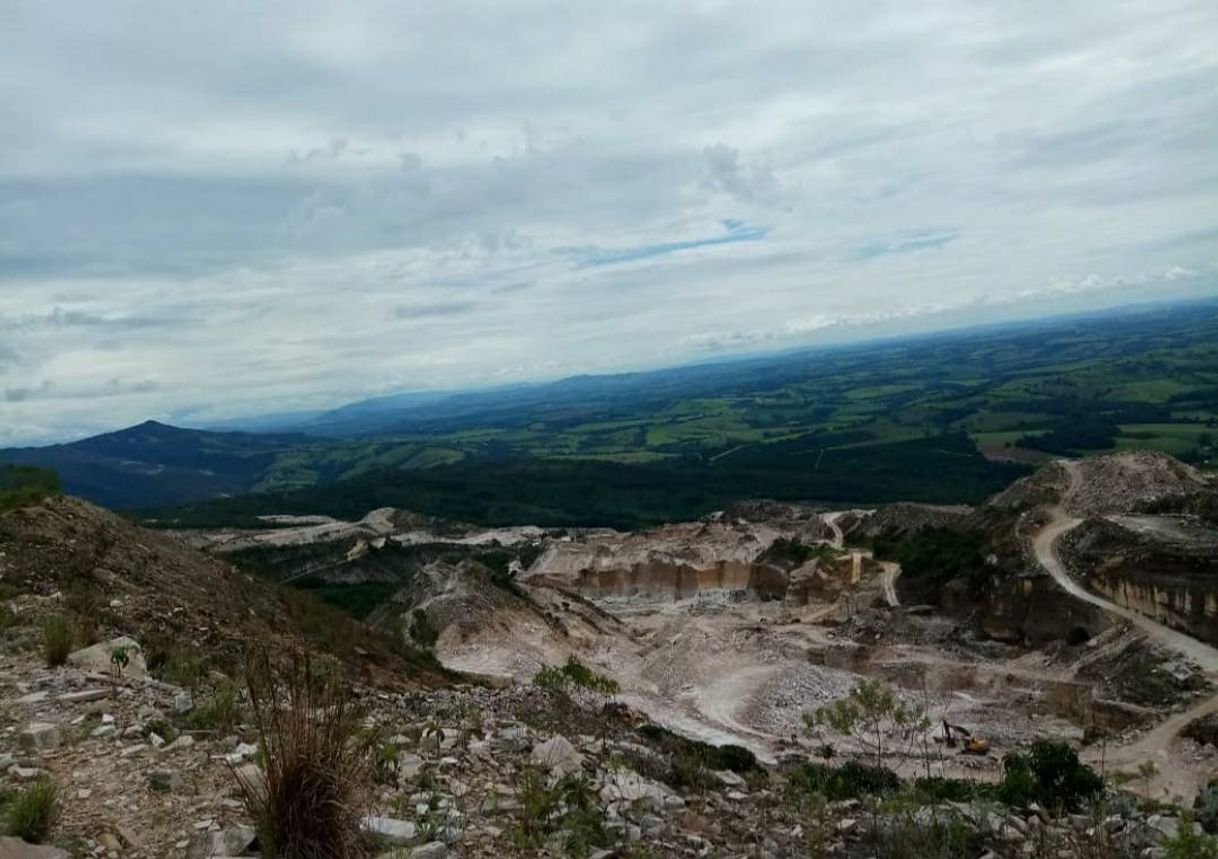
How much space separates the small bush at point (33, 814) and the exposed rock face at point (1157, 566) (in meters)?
31.6

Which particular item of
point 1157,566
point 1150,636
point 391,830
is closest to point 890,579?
point 1157,566

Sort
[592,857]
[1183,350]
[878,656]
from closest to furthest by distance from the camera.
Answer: [592,857] → [878,656] → [1183,350]

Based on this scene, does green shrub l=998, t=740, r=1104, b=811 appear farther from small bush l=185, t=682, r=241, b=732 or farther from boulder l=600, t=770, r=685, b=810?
small bush l=185, t=682, r=241, b=732

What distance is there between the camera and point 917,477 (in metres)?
112

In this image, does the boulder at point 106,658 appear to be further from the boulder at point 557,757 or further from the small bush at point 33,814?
the boulder at point 557,757

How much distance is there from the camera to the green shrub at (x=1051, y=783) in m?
11.3

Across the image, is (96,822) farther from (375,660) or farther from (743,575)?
(743,575)

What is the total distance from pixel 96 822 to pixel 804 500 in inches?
4146

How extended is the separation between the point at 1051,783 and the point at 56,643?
13297 mm

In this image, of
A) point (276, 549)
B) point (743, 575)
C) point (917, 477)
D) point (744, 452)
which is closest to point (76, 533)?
point (743, 575)

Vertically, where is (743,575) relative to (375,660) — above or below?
below

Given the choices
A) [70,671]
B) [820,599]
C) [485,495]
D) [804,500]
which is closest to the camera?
[70,671]

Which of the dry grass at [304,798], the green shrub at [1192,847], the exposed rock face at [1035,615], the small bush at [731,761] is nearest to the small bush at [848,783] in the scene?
the small bush at [731,761]

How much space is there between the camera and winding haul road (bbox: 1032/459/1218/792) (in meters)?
21.5
